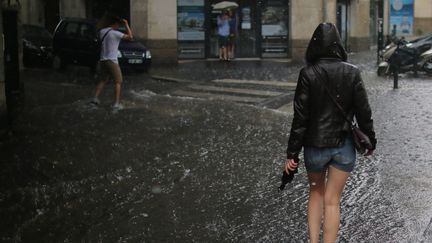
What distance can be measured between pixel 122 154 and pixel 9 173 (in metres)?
1.60

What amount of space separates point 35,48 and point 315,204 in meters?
18.1

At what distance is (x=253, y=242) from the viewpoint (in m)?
5.43

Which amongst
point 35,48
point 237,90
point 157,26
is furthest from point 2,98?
point 157,26

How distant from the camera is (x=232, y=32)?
24.3 m

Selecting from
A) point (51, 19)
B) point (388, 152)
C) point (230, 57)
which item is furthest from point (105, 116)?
point (51, 19)

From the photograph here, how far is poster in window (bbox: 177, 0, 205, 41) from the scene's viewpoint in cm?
2478

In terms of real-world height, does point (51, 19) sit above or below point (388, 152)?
above

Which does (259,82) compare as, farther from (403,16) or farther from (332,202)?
(403,16)

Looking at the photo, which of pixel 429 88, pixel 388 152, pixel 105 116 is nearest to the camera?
pixel 388 152

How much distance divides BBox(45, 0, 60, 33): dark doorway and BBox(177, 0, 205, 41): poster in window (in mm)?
7180

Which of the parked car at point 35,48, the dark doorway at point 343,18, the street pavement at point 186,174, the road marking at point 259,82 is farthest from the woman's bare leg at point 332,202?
the dark doorway at point 343,18

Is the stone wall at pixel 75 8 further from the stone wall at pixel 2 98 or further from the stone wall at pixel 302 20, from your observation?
the stone wall at pixel 2 98

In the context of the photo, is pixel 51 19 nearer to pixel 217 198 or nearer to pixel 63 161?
pixel 63 161

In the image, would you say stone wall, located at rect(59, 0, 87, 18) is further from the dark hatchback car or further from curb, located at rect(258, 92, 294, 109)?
curb, located at rect(258, 92, 294, 109)
